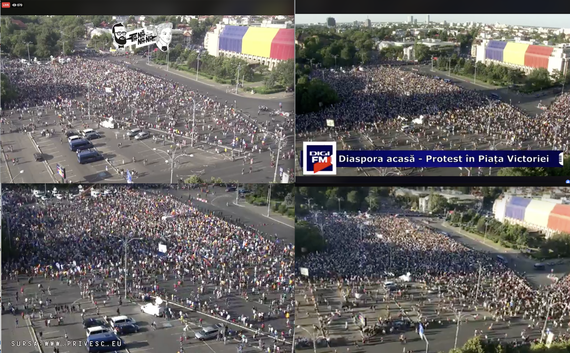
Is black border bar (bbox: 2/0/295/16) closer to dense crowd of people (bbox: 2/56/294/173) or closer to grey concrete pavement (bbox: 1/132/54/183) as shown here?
dense crowd of people (bbox: 2/56/294/173)

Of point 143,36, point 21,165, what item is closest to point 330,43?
point 143,36

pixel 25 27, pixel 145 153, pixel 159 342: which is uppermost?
pixel 25 27

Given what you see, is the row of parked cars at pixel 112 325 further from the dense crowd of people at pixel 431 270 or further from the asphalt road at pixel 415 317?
the dense crowd of people at pixel 431 270

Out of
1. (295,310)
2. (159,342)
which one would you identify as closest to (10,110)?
(159,342)

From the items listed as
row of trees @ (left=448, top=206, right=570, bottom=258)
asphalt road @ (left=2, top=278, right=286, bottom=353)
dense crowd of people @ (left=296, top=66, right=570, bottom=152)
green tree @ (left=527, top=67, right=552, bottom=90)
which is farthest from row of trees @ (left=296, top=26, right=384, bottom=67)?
asphalt road @ (left=2, top=278, right=286, bottom=353)

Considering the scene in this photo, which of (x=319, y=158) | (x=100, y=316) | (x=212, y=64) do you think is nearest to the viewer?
(x=319, y=158)

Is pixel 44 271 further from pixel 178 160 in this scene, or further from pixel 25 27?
pixel 25 27

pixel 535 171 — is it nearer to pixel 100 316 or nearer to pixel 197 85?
pixel 197 85
